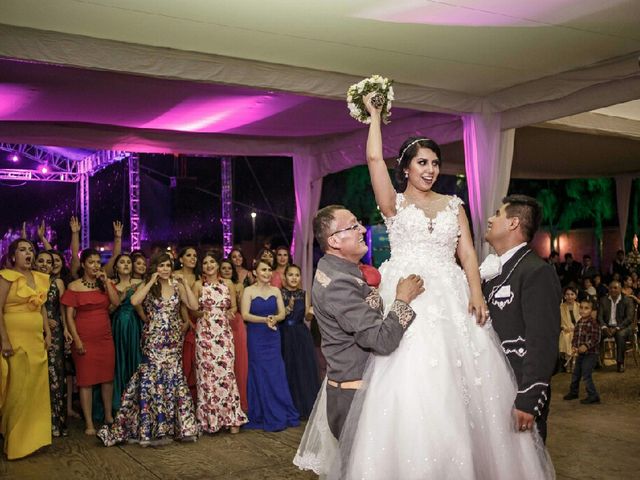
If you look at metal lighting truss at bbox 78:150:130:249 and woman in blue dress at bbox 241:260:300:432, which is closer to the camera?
woman in blue dress at bbox 241:260:300:432

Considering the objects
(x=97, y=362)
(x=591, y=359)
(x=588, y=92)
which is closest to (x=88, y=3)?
(x=97, y=362)

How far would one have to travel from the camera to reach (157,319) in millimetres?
5719

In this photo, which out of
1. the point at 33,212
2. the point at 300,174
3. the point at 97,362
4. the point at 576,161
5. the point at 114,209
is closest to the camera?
the point at 97,362

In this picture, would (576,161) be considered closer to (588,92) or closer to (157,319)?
(588,92)

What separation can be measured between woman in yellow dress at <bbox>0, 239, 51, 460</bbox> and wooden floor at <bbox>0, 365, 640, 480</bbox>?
0.19 metres

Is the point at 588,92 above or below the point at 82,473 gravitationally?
above

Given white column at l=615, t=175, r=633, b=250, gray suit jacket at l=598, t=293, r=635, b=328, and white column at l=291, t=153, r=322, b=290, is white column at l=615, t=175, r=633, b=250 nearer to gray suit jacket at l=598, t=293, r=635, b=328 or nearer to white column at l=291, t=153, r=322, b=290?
gray suit jacket at l=598, t=293, r=635, b=328

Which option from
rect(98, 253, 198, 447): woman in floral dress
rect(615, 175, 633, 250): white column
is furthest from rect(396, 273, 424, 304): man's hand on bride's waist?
rect(615, 175, 633, 250): white column

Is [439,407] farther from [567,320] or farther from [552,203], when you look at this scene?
[552,203]

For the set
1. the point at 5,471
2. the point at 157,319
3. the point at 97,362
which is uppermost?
the point at 157,319

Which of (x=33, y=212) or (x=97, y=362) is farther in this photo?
(x=33, y=212)

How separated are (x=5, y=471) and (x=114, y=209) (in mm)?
10606

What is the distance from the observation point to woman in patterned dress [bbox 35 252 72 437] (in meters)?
6.05

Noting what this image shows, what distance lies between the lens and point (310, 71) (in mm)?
6777
